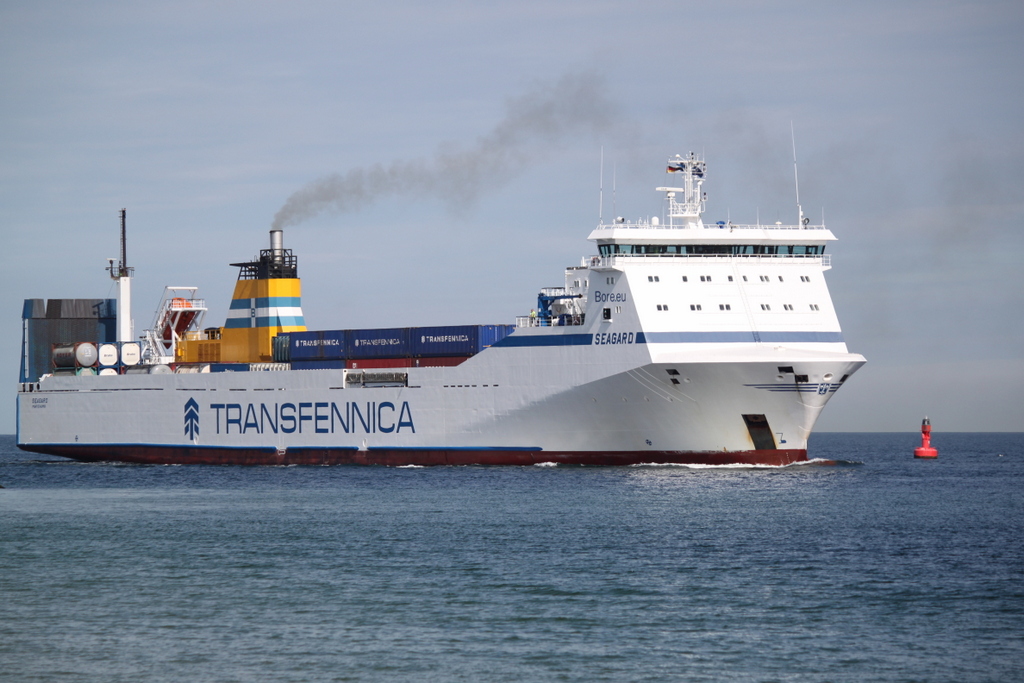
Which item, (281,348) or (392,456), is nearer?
(392,456)

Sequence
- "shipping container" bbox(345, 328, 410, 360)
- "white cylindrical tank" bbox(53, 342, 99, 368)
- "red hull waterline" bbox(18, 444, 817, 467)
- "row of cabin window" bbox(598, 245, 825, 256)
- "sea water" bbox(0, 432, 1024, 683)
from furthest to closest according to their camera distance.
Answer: "white cylindrical tank" bbox(53, 342, 99, 368), "shipping container" bbox(345, 328, 410, 360), "row of cabin window" bbox(598, 245, 825, 256), "red hull waterline" bbox(18, 444, 817, 467), "sea water" bbox(0, 432, 1024, 683)

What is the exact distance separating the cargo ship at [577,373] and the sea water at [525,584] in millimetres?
2961

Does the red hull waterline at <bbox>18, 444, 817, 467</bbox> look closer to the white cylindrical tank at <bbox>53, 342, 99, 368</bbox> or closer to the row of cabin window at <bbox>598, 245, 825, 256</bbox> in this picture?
the white cylindrical tank at <bbox>53, 342, 99, 368</bbox>

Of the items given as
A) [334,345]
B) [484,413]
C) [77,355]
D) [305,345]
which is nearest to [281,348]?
[305,345]

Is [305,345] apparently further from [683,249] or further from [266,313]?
[683,249]

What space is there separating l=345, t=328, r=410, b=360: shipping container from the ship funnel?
830 cm

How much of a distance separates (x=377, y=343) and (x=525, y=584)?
27.8 m

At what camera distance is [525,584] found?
22.6m

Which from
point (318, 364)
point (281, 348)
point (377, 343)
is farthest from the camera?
point (281, 348)

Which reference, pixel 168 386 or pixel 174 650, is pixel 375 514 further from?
pixel 168 386

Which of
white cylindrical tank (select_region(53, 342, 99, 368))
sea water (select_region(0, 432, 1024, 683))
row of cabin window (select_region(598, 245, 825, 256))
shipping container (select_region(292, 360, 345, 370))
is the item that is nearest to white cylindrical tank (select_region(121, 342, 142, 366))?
white cylindrical tank (select_region(53, 342, 99, 368))

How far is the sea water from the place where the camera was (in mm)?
17391

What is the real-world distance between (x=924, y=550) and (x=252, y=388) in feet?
108

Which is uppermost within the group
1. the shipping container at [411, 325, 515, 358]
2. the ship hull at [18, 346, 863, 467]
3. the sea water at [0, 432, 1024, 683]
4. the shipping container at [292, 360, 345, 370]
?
the shipping container at [411, 325, 515, 358]
